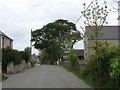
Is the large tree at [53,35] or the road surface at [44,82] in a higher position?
the large tree at [53,35]

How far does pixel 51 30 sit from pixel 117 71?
84.1 meters

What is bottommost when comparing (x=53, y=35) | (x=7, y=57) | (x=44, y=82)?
(x=44, y=82)

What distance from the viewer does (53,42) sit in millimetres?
99812

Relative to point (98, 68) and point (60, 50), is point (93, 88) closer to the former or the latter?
point (98, 68)

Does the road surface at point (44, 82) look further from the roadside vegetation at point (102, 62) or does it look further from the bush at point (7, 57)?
the bush at point (7, 57)

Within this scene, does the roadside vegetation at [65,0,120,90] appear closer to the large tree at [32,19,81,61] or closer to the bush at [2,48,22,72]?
the bush at [2,48,22,72]

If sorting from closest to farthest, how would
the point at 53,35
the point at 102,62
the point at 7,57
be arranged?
the point at 102,62
the point at 7,57
the point at 53,35

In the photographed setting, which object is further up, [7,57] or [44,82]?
[7,57]

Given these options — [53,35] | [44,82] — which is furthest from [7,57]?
[53,35]

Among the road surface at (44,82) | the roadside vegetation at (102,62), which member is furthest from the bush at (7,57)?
the roadside vegetation at (102,62)

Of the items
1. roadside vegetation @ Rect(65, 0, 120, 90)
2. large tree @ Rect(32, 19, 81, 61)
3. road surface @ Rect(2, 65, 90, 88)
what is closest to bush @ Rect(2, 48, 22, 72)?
road surface @ Rect(2, 65, 90, 88)

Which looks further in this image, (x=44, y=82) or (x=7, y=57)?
(x=7, y=57)

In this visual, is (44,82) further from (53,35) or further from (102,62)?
(53,35)

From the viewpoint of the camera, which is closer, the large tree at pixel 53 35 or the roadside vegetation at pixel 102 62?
the roadside vegetation at pixel 102 62
